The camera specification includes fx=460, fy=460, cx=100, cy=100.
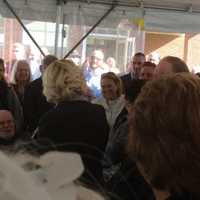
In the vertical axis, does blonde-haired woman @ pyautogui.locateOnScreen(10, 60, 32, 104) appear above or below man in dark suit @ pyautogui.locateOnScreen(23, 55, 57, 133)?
above

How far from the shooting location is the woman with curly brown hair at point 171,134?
2.84ft

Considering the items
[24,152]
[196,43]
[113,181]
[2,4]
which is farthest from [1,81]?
[196,43]

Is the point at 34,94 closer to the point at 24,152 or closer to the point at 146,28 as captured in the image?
the point at 146,28

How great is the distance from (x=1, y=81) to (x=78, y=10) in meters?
1.82

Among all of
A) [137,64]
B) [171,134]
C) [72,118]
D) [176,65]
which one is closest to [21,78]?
[137,64]

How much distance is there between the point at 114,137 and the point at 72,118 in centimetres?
34

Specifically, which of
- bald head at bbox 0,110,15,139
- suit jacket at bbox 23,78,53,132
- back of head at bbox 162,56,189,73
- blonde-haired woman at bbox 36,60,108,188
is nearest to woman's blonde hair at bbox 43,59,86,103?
blonde-haired woman at bbox 36,60,108,188

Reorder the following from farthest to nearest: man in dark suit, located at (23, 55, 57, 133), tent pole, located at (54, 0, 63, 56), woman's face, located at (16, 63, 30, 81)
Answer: tent pole, located at (54, 0, 63, 56)
woman's face, located at (16, 63, 30, 81)
man in dark suit, located at (23, 55, 57, 133)

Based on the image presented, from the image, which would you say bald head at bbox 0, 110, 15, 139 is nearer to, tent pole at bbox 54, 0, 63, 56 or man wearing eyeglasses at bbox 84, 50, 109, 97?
man wearing eyeglasses at bbox 84, 50, 109, 97

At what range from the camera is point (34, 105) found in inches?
133

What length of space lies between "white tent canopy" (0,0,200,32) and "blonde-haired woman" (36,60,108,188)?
2779 millimetres

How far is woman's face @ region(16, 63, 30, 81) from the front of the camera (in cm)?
353

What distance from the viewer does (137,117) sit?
3.02ft

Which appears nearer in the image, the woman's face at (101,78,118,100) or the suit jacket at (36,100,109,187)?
the suit jacket at (36,100,109,187)
